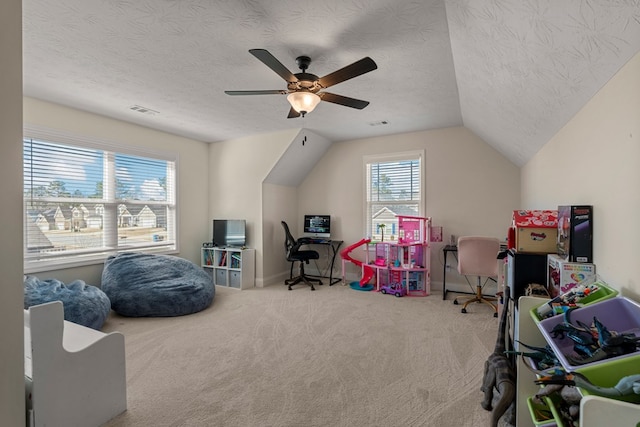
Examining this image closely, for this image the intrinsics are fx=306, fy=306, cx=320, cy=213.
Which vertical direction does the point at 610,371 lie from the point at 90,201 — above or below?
below

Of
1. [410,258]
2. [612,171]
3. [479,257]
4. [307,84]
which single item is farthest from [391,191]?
[612,171]

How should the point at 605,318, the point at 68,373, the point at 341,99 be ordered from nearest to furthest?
the point at 605,318 → the point at 68,373 → the point at 341,99

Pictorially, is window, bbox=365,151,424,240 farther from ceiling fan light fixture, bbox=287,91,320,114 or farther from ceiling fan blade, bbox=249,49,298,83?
ceiling fan blade, bbox=249,49,298,83

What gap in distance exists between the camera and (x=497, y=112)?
2824 millimetres

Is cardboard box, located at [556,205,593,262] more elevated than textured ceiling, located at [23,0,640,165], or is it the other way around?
textured ceiling, located at [23,0,640,165]

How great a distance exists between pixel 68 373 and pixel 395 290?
3682mm

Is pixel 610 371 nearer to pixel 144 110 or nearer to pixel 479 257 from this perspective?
pixel 479 257

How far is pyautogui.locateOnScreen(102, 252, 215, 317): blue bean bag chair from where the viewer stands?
3.50m

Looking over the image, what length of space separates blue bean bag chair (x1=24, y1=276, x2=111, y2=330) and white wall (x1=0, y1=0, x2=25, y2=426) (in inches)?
68.0

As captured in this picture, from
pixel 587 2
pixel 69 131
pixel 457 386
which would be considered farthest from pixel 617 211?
pixel 69 131

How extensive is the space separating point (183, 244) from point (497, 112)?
4.72 m

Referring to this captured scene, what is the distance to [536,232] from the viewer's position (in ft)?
6.59

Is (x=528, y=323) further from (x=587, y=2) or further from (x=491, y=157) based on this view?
(x=491, y=157)

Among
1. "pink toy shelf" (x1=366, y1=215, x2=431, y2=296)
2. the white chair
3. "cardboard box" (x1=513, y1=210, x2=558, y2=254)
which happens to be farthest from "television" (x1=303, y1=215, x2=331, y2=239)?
the white chair
